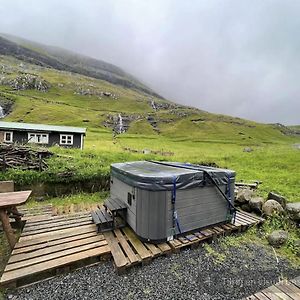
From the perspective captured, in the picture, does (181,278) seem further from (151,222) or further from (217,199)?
(217,199)

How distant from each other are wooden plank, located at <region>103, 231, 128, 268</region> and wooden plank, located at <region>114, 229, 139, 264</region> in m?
0.11

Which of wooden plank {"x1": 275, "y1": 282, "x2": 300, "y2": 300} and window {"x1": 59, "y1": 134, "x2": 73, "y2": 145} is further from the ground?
window {"x1": 59, "y1": 134, "x2": 73, "y2": 145}

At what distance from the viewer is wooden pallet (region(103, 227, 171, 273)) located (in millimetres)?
5336

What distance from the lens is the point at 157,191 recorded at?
6.12m

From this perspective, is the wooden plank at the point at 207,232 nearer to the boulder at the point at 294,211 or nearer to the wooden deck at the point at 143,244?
the wooden deck at the point at 143,244

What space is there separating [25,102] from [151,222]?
357 feet

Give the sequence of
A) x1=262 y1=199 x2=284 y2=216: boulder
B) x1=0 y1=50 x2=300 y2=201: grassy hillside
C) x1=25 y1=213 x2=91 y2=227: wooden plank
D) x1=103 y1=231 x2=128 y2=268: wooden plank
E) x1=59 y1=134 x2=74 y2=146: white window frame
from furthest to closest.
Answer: x1=59 y1=134 x2=74 y2=146: white window frame < x1=0 y1=50 x2=300 y2=201: grassy hillside < x1=262 y1=199 x2=284 y2=216: boulder < x1=25 y1=213 x2=91 y2=227: wooden plank < x1=103 y1=231 x2=128 y2=268: wooden plank

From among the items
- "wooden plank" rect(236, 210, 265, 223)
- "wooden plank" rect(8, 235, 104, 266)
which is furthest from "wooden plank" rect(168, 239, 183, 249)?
"wooden plank" rect(236, 210, 265, 223)

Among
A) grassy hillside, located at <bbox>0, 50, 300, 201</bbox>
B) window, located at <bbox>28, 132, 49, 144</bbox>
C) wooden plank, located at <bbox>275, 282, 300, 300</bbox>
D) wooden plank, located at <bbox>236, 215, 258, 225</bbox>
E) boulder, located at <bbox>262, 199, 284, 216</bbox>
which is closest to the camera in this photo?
wooden plank, located at <bbox>275, 282, 300, 300</bbox>

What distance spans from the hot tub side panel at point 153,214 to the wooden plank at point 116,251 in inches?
30.1

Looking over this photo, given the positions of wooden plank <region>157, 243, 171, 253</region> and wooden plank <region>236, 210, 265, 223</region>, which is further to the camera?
wooden plank <region>236, 210, 265, 223</region>

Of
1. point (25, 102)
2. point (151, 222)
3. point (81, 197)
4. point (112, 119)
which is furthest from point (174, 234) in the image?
point (25, 102)

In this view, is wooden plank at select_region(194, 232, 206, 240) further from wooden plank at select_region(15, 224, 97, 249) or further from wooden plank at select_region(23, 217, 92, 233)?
wooden plank at select_region(23, 217, 92, 233)

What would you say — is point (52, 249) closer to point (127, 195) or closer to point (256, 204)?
point (127, 195)
